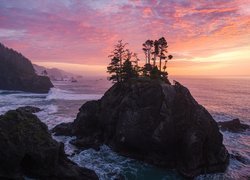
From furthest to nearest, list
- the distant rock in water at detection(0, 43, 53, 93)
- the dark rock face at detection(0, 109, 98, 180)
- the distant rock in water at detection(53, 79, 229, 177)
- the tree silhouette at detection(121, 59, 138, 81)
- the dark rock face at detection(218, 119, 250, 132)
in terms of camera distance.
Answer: the distant rock in water at detection(0, 43, 53, 93) < the dark rock face at detection(218, 119, 250, 132) < the tree silhouette at detection(121, 59, 138, 81) < the distant rock in water at detection(53, 79, 229, 177) < the dark rock face at detection(0, 109, 98, 180)

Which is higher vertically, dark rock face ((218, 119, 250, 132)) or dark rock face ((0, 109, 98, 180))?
dark rock face ((0, 109, 98, 180))

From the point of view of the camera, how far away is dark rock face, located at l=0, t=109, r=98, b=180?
78.5 ft

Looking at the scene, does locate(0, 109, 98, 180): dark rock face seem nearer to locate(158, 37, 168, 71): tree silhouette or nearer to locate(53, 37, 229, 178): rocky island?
locate(53, 37, 229, 178): rocky island

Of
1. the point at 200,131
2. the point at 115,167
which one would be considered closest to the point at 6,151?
the point at 115,167

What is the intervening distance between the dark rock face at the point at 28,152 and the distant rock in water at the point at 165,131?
1191cm

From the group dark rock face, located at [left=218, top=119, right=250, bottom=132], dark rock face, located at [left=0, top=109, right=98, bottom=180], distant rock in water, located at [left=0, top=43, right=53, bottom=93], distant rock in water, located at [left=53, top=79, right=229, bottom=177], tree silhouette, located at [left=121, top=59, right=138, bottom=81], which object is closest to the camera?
dark rock face, located at [left=0, top=109, right=98, bottom=180]

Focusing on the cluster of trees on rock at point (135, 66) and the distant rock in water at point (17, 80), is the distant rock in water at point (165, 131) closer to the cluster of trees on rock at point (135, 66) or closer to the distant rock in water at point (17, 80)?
the cluster of trees on rock at point (135, 66)

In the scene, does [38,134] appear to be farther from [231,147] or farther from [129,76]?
[231,147]

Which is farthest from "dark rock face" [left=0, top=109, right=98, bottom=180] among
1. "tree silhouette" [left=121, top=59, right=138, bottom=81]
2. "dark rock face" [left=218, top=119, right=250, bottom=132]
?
"dark rock face" [left=218, top=119, right=250, bottom=132]

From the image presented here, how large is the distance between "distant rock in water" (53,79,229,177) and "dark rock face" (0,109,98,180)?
39.1 feet

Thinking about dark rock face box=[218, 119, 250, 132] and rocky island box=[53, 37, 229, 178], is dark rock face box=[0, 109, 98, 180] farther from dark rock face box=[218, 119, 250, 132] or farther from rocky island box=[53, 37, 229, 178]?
dark rock face box=[218, 119, 250, 132]

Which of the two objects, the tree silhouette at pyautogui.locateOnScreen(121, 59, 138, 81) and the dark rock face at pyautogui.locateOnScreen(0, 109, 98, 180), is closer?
the dark rock face at pyautogui.locateOnScreen(0, 109, 98, 180)

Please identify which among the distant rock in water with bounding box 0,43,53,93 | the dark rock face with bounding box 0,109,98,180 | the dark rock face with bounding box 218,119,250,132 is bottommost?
the dark rock face with bounding box 218,119,250,132

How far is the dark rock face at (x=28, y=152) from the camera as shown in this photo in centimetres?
2392
